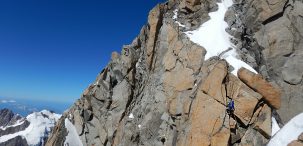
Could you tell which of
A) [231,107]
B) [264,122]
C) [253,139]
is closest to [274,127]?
[264,122]

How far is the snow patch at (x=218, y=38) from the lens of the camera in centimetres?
3186

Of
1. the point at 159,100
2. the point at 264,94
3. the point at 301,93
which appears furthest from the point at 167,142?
the point at 301,93

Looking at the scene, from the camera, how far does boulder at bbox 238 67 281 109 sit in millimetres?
29062

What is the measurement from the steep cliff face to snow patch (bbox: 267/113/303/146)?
2.67ft

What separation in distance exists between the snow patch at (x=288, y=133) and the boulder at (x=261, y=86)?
226cm

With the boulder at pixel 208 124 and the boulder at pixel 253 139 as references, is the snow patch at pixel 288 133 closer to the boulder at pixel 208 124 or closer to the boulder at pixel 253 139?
the boulder at pixel 253 139

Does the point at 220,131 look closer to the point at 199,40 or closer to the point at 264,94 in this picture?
the point at 264,94

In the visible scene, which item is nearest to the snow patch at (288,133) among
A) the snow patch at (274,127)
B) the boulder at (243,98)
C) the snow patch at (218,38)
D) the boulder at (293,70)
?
the snow patch at (274,127)

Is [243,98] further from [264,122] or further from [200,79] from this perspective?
[200,79]

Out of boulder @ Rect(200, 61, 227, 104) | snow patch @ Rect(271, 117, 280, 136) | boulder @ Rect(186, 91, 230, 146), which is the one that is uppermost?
boulder @ Rect(200, 61, 227, 104)

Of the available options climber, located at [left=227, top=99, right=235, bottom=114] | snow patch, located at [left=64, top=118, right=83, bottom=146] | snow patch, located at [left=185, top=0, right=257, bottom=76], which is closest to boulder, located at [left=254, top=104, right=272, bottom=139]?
climber, located at [left=227, top=99, right=235, bottom=114]

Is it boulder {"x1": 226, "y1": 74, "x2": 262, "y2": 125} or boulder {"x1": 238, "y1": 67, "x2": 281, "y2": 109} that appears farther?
boulder {"x1": 238, "y1": 67, "x2": 281, "y2": 109}

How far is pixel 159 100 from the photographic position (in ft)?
117

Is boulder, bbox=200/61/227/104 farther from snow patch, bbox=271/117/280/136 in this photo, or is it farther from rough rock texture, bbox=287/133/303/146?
rough rock texture, bbox=287/133/303/146
